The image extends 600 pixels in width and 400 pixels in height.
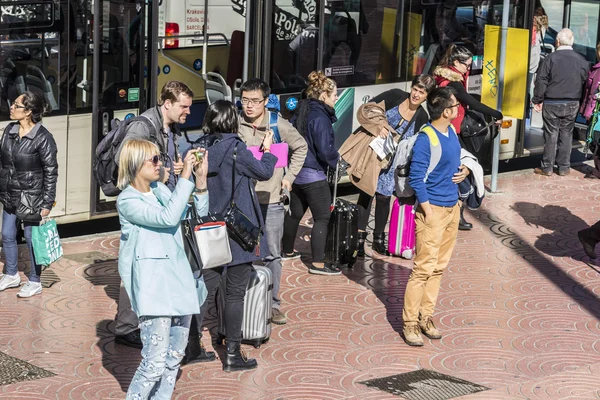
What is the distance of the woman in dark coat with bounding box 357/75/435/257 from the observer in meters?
10.6

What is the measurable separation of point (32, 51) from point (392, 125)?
3.30 meters

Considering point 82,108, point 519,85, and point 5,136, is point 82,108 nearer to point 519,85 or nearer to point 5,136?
point 5,136

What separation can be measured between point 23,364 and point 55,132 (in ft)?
11.3

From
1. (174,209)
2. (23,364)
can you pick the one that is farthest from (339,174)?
(174,209)

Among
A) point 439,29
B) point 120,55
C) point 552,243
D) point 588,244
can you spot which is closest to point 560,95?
point 439,29

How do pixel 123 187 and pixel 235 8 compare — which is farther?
pixel 235 8

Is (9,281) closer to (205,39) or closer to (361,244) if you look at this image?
(361,244)

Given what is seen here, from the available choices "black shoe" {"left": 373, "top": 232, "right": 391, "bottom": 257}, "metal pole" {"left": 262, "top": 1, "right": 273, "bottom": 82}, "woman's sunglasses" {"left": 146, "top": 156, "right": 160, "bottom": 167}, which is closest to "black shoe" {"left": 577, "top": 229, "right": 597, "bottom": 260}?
"black shoe" {"left": 373, "top": 232, "right": 391, "bottom": 257}

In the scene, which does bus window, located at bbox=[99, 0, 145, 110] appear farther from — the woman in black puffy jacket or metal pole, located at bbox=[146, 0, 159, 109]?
the woman in black puffy jacket

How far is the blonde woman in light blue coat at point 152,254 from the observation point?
6.32 metres

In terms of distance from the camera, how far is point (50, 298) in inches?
367

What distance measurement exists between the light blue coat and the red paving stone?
1078mm

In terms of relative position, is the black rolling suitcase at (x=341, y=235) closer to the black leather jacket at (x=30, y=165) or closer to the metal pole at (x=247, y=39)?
the metal pole at (x=247, y=39)

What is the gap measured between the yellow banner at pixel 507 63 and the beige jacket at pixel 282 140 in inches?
210
